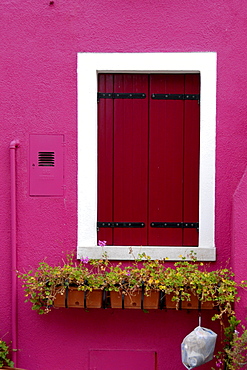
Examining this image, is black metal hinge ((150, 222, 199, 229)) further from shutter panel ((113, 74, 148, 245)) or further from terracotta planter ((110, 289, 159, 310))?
terracotta planter ((110, 289, 159, 310))

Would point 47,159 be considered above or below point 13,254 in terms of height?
above

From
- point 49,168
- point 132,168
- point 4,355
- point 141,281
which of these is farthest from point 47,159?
point 4,355

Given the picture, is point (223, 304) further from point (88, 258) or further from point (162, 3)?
point (162, 3)

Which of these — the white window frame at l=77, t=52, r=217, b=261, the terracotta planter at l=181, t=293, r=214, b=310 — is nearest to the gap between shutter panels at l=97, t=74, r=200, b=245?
the white window frame at l=77, t=52, r=217, b=261

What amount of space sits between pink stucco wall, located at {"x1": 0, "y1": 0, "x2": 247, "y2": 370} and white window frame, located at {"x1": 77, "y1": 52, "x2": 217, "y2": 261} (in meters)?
0.07

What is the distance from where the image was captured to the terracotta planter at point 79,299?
4.46m

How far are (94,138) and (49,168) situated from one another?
49 cm

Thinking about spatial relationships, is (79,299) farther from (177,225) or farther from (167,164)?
(167,164)

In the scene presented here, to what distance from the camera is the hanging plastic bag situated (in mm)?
4324

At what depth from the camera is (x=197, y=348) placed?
4.33m

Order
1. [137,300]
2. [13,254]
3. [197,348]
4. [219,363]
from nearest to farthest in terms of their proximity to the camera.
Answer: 1. [197,348]
2. [137,300]
3. [219,363]
4. [13,254]

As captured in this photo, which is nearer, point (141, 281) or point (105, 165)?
point (141, 281)

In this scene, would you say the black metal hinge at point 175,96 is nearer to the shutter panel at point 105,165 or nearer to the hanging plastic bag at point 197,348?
the shutter panel at point 105,165

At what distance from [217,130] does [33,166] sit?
1.69 meters
